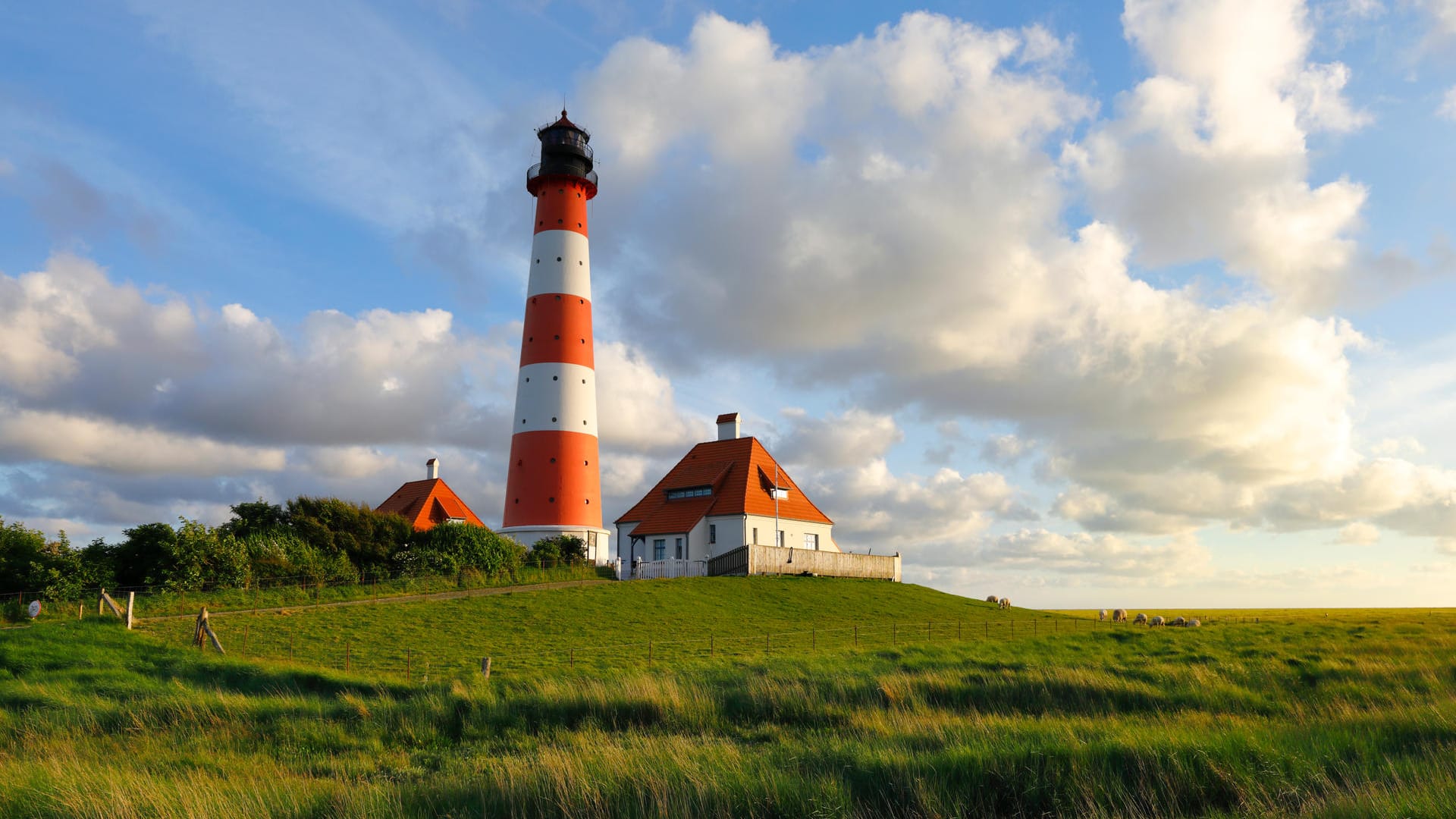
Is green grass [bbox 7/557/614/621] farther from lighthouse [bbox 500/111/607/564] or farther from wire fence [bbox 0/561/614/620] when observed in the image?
lighthouse [bbox 500/111/607/564]

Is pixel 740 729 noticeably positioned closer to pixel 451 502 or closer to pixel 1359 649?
pixel 1359 649

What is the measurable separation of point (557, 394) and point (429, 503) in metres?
14.5

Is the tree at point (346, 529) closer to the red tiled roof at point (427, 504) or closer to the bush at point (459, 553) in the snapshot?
the bush at point (459, 553)

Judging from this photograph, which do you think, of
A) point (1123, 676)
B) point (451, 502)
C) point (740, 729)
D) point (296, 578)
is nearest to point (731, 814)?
point (740, 729)

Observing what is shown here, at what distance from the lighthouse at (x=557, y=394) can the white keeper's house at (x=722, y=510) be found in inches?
171

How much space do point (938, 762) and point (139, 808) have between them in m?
8.50

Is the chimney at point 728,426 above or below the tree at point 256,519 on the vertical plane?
above

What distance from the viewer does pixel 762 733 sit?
45.4ft

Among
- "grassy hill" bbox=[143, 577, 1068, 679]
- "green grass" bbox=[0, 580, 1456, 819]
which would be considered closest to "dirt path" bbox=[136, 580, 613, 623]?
"grassy hill" bbox=[143, 577, 1068, 679]

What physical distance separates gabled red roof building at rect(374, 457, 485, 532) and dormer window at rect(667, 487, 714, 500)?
11078 millimetres

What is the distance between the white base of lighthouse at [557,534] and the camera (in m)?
44.2

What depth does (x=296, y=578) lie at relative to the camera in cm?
3428

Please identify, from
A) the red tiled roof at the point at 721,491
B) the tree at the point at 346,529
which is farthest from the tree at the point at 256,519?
the red tiled roof at the point at 721,491

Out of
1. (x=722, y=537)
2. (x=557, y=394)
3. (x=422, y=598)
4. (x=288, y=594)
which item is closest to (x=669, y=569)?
(x=722, y=537)
